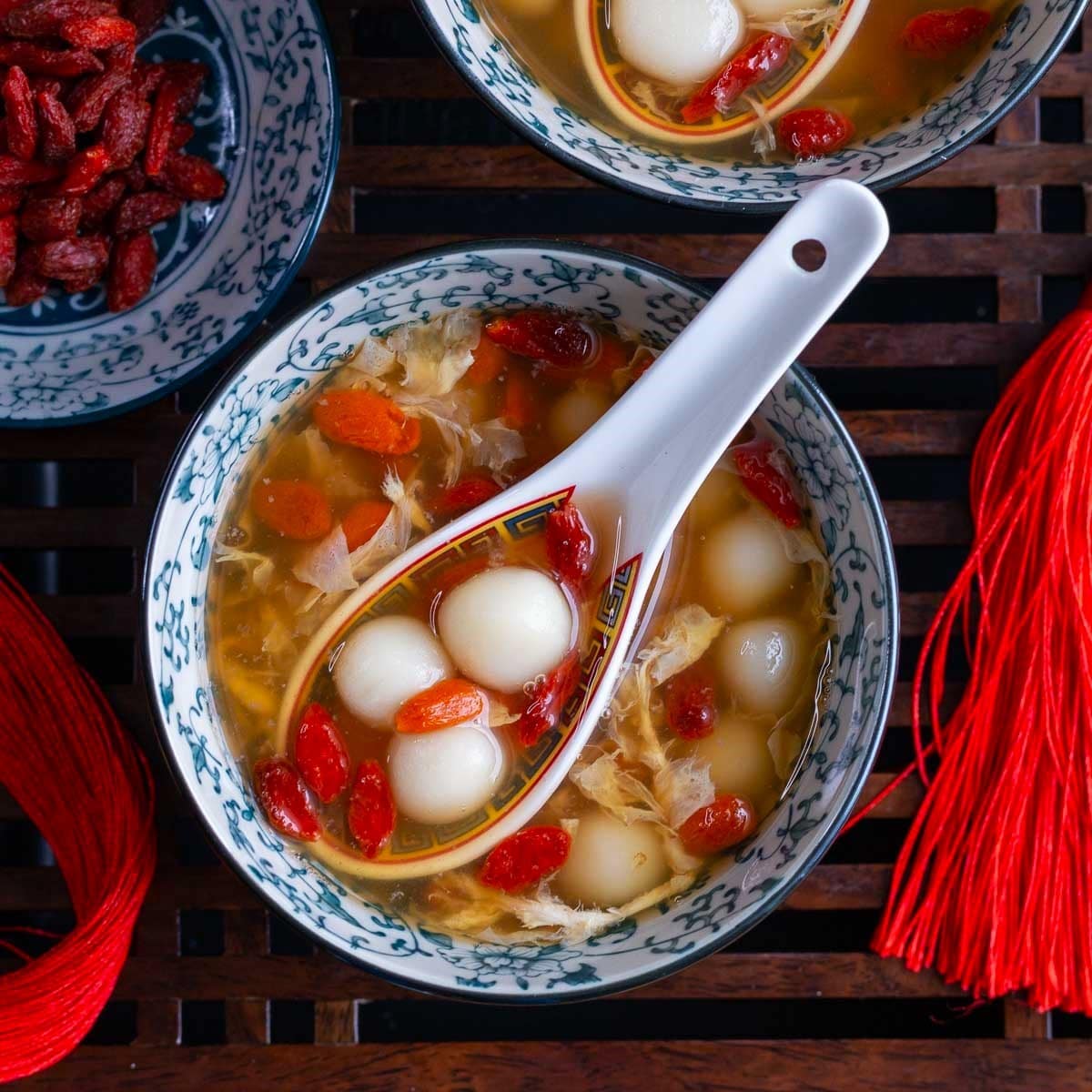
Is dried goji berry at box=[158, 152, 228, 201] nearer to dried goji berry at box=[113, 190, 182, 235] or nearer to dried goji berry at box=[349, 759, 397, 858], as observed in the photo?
dried goji berry at box=[113, 190, 182, 235]

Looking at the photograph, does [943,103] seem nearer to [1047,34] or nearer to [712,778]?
[1047,34]

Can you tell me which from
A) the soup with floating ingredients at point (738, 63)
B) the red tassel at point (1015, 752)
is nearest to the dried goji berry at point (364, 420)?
the soup with floating ingredients at point (738, 63)

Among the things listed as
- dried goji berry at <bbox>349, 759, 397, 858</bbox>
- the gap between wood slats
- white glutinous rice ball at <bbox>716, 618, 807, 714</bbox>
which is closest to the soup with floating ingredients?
white glutinous rice ball at <bbox>716, 618, 807, 714</bbox>

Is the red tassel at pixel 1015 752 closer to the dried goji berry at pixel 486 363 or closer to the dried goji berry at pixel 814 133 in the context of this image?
the dried goji berry at pixel 814 133

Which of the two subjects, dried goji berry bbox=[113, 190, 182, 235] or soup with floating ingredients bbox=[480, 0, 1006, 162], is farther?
dried goji berry bbox=[113, 190, 182, 235]

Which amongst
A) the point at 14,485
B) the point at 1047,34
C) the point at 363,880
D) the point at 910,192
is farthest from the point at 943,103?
the point at 14,485

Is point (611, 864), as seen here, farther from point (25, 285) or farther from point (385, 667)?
point (25, 285)
